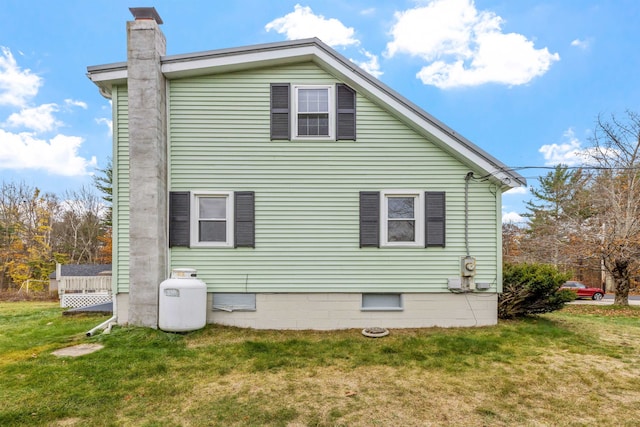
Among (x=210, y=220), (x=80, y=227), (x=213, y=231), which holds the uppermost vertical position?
(x=210, y=220)

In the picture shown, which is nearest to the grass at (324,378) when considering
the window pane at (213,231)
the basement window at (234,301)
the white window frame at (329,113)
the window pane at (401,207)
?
the basement window at (234,301)

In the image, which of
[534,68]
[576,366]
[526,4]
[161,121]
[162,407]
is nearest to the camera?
[162,407]

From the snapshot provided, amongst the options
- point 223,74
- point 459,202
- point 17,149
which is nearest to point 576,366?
point 459,202

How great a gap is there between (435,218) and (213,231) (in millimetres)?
4595

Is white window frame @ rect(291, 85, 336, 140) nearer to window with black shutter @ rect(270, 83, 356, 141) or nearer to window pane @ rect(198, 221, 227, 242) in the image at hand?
window with black shutter @ rect(270, 83, 356, 141)

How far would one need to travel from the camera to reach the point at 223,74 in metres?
6.61

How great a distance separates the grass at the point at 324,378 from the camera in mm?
3309

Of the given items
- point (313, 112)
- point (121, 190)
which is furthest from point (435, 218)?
point (121, 190)

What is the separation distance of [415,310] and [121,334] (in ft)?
18.4

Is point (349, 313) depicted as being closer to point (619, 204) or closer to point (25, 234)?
point (619, 204)

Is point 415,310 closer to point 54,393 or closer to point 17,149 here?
point 54,393

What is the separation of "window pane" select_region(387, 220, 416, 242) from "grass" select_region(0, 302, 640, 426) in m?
1.86

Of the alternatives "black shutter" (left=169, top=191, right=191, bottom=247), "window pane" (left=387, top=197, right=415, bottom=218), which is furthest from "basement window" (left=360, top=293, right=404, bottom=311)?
"black shutter" (left=169, top=191, right=191, bottom=247)

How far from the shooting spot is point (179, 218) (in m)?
6.43
